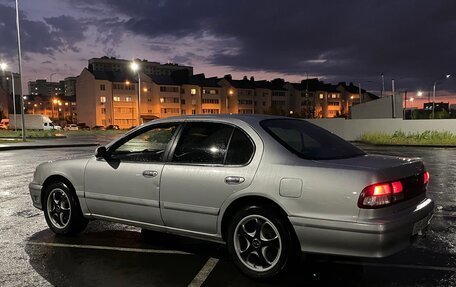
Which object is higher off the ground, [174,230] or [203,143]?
[203,143]

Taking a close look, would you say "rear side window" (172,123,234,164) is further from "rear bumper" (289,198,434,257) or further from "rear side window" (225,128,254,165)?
"rear bumper" (289,198,434,257)

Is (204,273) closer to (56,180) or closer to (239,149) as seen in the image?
(239,149)

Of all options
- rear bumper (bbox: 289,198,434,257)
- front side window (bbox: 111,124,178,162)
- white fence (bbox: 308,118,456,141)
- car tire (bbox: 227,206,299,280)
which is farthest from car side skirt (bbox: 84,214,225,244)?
white fence (bbox: 308,118,456,141)

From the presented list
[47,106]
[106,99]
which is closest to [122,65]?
[47,106]

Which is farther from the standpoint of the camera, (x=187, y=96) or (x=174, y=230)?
(x=187, y=96)

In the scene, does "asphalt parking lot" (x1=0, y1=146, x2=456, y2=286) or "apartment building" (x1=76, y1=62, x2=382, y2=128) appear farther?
"apartment building" (x1=76, y1=62, x2=382, y2=128)

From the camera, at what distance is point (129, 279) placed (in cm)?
429

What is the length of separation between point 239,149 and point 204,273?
4.30 ft

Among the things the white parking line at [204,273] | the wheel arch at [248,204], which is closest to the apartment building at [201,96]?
the white parking line at [204,273]

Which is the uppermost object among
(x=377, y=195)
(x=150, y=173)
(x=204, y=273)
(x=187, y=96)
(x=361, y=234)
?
(x=187, y=96)

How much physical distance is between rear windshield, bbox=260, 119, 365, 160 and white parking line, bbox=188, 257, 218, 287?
152 centimetres

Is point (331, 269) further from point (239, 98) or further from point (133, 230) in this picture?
point (239, 98)

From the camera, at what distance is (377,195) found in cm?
375

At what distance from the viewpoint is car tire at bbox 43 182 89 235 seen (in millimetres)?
5727
